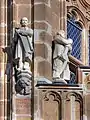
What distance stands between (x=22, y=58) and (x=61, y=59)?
2.76 ft

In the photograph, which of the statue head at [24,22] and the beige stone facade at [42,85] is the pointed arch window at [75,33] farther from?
the statue head at [24,22]

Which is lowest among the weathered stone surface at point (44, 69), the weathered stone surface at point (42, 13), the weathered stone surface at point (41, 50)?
the weathered stone surface at point (44, 69)

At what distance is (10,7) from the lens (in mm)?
23734

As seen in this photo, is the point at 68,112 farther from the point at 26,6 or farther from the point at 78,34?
the point at 78,34

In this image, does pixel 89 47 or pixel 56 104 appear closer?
pixel 56 104

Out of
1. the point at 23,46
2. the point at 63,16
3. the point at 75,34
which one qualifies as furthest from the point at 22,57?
the point at 75,34

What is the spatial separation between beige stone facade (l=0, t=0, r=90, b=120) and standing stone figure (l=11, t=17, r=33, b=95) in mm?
114

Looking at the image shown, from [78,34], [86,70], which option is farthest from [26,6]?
[78,34]

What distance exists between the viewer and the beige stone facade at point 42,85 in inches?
901

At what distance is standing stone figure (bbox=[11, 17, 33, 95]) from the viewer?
22953mm

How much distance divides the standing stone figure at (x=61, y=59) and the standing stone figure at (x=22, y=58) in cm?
63

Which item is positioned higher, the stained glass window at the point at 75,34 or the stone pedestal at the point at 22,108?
the stained glass window at the point at 75,34

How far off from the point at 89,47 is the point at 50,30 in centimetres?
479

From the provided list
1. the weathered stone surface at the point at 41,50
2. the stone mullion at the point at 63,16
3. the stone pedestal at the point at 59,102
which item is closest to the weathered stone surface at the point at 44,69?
the weathered stone surface at the point at 41,50
